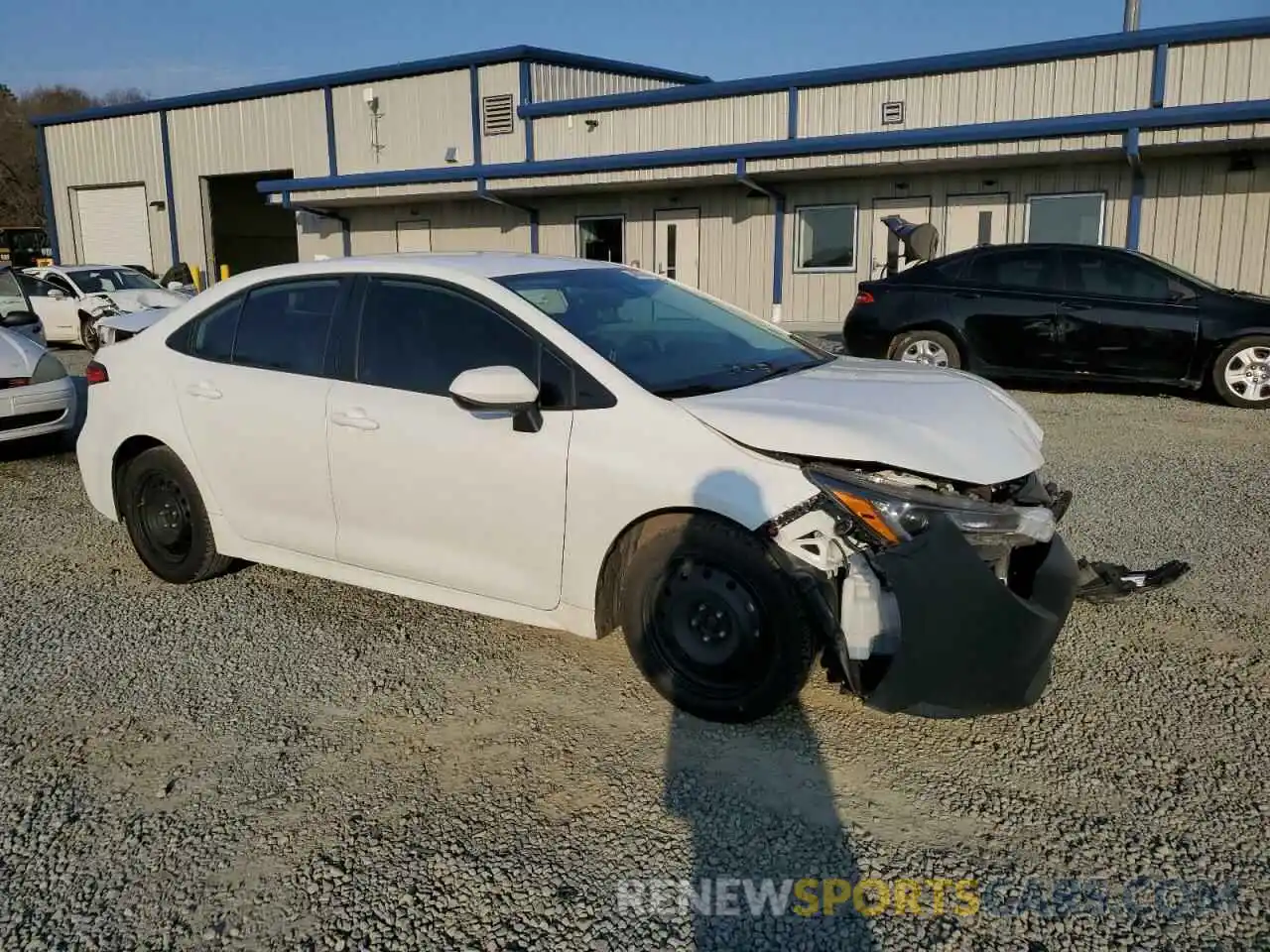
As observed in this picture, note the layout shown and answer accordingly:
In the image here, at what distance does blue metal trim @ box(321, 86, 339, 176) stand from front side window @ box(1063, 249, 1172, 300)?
71.4ft

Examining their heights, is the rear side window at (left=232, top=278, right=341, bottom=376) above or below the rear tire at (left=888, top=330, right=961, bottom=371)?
above

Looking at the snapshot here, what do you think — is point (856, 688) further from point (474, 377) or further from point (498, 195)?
point (498, 195)

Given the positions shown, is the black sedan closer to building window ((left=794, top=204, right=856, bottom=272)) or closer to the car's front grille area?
the car's front grille area

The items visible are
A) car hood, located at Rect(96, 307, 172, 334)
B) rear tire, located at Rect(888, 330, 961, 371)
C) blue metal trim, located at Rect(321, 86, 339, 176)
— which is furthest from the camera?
blue metal trim, located at Rect(321, 86, 339, 176)

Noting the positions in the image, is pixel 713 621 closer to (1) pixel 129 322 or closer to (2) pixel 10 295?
(2) pixel 10 295

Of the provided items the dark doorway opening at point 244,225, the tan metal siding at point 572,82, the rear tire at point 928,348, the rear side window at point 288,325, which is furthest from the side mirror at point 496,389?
the dark doorway opening at point 244,225

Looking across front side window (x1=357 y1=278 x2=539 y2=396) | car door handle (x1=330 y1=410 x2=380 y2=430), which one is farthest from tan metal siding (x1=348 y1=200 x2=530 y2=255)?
car door handle (x1=330 y1=410 x2=380 y2=430)

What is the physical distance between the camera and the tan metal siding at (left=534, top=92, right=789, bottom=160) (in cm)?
1986

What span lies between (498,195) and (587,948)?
21292mm

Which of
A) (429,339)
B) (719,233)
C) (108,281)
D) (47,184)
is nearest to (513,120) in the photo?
(719,233)

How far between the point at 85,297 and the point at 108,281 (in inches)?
30.0

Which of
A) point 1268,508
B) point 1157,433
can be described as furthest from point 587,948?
point 1157,433

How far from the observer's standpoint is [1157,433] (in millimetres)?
8969

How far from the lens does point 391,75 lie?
2638cm
